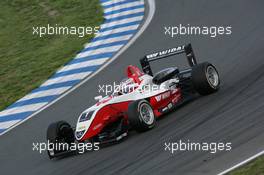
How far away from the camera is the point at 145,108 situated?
1239 centimetres

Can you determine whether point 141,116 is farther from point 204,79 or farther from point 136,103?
point 204,79

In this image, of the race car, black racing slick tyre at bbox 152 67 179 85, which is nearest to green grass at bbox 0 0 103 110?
the race car

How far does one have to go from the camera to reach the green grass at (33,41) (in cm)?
1784

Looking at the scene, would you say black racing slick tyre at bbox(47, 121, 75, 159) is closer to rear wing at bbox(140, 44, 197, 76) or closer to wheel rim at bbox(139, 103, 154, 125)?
wheel rim at bbox(139, 103, 154, 125)

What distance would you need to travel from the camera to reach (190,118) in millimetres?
12406

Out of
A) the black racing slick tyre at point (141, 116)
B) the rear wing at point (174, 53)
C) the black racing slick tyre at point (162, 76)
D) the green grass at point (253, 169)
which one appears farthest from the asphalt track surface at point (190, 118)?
the rear wing at point (174, 53)

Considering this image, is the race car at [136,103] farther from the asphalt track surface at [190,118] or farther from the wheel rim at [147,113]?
the asphalt track surface at [190,118]

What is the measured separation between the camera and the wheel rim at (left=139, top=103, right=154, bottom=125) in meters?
12.3

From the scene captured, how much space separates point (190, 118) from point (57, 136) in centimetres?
251

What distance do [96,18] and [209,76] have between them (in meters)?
8.76

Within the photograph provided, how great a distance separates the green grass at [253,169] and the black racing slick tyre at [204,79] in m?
3.76

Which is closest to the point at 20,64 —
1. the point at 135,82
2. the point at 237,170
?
the point at 135,82

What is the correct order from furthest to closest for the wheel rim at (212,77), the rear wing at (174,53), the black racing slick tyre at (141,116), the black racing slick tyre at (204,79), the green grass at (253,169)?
1. the rear wing at (174,53)
2. the wheel rim at (212,77)
3. the black racing slick tyre at (204,79)
4. the black racing slick tyre at (141,116)
5. the green grass at (253,169)

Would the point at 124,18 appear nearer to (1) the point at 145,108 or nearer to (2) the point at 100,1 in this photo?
(2) the point at 100,1
